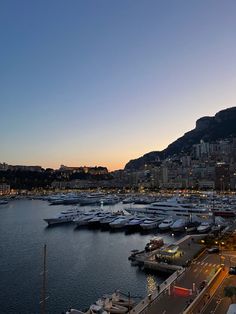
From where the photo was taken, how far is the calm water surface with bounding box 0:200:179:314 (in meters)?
19.6

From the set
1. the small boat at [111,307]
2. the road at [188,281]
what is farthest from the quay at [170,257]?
the small boat at [111,307]

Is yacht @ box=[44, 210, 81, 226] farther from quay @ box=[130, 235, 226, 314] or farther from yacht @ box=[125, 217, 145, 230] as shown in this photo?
quay @ box=[130, 235, 226, 314]

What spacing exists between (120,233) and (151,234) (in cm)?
341

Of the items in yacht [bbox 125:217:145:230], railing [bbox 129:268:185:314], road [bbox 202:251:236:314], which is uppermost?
yacht [bbox 125:217:145:230]

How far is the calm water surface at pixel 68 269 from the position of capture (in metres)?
19.6

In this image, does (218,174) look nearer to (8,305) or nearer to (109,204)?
(109,204)

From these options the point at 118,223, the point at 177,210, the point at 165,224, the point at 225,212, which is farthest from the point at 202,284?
the point at 225,212

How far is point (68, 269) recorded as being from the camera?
81.7 feet

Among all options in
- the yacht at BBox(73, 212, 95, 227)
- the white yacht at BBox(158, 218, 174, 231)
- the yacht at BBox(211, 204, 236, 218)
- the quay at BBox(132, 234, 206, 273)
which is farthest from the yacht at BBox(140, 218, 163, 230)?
the quay at BBox(132, 234, 206, 273)

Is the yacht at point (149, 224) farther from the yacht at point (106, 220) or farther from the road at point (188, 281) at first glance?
the road at point (188, 281)

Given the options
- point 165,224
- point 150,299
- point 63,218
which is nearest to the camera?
point 150,299

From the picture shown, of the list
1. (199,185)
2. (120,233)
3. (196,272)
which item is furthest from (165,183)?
(196,272)

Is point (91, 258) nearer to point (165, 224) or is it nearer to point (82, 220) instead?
point (165, 224)

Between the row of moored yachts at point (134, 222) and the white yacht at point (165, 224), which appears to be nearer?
the row of moored yachts at point (134, 222)
